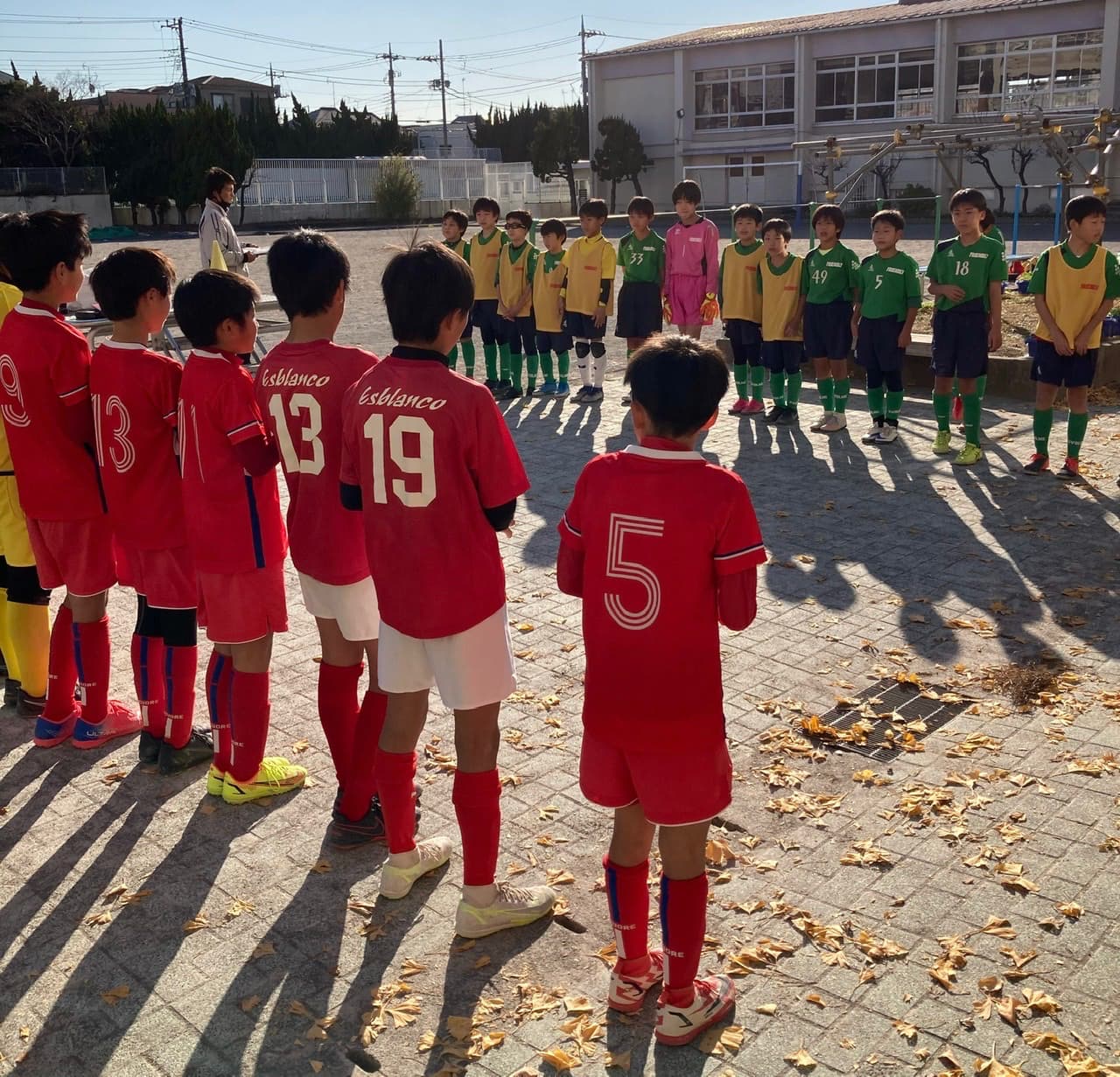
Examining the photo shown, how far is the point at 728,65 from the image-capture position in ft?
182

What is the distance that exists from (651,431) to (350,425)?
1.02 meters

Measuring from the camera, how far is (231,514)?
4.32m

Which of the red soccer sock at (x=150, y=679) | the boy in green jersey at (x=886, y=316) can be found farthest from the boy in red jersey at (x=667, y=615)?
the boy in green jersey at (x=886, y=316)

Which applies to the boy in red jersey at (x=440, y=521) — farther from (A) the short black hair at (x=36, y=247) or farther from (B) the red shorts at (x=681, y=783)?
(A) the short black hair at (x=36, y=247)

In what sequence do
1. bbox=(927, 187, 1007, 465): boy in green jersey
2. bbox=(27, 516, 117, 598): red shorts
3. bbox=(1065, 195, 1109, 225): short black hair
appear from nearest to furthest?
bbox=(27, 516, 117, 598): red shorts
bbox=(1065, 195, 1109, 225): short black hair
bbox=(927, 187, 1007, 465): boy in green jersey

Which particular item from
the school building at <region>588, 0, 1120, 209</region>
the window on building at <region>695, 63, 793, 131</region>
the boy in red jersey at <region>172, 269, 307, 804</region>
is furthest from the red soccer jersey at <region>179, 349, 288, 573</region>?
the window on building at <region>695, 63, 793, 131</region>

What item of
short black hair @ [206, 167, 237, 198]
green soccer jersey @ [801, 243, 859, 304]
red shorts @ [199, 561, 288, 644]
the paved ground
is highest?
short black hair @ [206, 167, 237, 198]

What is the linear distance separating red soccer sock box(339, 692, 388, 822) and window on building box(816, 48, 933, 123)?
52.5 m

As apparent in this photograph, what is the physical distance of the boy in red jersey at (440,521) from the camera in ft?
11.1

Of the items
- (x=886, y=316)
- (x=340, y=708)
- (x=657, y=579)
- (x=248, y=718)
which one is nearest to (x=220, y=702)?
(x=248, y=718)

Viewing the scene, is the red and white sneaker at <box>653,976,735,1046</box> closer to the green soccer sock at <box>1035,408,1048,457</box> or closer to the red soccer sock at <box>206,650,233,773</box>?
the red soccer sock at <box>206,650,233,773</box>

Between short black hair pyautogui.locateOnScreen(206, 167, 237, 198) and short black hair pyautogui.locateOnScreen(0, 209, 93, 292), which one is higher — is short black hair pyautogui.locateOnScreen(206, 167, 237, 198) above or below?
above

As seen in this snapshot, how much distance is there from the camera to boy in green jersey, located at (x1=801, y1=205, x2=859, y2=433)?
34.3 ft

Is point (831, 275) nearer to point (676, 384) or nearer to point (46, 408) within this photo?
point (46, 408)
